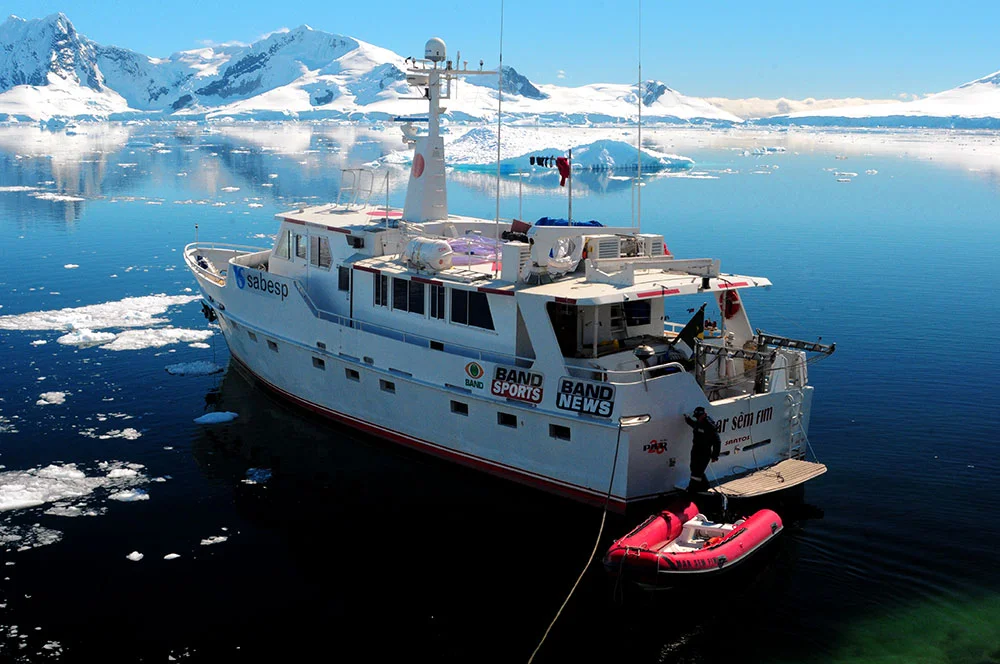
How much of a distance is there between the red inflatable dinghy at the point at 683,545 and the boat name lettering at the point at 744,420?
136cm

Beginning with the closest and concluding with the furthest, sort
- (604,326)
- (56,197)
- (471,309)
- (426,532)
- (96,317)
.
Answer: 1. (426,532)
2. (604,326)
3. (471,309)
4. (96,317)
5. (56,197)

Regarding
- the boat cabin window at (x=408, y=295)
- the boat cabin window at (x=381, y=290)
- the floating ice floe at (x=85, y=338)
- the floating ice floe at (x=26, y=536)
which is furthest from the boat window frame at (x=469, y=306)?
the floating ice floe at (x=85, y=338)

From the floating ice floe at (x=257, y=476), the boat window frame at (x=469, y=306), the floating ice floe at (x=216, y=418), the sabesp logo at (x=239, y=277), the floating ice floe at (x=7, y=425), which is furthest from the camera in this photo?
the sabesp logo at (x=239, y=277)

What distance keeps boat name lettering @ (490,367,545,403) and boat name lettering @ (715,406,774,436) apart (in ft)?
9.45

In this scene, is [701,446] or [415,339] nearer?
[701,446]

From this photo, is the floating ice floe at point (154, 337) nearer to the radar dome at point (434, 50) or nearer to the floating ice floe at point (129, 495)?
the floating ice floe at point (129, 495)

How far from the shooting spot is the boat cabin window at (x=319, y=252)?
62.0 feet

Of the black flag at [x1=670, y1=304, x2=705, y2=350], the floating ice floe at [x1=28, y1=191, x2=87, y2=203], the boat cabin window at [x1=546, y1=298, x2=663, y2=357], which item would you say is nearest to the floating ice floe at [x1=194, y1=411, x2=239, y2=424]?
the boat cabin window at [x1=546, y1=298, x2=663, y2=357]

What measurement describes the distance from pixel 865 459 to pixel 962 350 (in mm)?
9259

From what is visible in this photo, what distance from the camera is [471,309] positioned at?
1599cm

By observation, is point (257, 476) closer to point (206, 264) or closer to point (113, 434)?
point (113, 434)

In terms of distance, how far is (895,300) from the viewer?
29.7 meters

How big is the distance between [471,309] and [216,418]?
6.56m

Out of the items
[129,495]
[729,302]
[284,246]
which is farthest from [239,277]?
[729,302]
